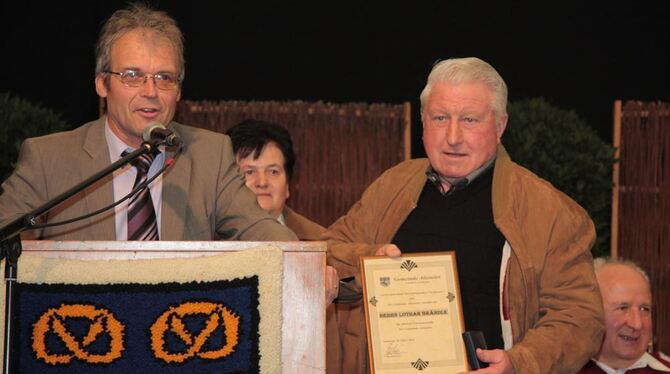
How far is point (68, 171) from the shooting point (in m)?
2.82

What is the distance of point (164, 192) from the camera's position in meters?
2.84

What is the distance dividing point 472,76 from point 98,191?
1184 millimetres

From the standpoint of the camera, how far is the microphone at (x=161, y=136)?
2.45m

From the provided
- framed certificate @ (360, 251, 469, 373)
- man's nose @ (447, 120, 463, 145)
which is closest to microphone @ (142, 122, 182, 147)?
framed certificate @ (360, 251, 469, 373)

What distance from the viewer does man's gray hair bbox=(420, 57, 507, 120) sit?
3.11 metres

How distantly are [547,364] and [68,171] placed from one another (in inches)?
58.1

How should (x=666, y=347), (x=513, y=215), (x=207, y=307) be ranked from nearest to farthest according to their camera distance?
(x=207, y=307)
(x=513, y=215)
(x=666, y=347)

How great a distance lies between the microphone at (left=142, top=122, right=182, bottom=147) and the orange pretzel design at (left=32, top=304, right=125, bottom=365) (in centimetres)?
44

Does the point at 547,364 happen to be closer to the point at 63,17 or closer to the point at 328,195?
the point at 328,195

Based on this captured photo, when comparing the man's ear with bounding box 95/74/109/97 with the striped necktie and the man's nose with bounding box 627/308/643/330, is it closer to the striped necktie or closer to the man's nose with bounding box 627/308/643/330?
the striped necktie

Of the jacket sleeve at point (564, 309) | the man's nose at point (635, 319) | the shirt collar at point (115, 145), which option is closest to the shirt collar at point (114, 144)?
the shirt collar at point (115, 145)

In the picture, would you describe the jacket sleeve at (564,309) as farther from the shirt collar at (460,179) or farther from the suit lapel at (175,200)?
the suit lapel at (175,200)

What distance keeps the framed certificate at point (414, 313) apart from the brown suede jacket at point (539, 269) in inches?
5.9

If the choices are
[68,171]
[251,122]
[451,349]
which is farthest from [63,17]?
[451,349]
